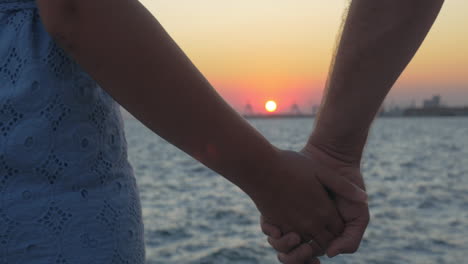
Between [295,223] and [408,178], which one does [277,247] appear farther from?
[408,178]

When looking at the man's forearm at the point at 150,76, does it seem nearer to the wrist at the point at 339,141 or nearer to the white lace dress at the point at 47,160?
the white lace dress at the point at 47,160

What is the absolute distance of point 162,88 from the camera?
2.82 ft

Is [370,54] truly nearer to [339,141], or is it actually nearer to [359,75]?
[359,75]

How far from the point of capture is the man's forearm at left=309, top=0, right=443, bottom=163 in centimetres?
110

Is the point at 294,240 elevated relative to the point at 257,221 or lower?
elevated

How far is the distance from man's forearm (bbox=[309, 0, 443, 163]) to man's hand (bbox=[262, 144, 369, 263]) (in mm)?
84

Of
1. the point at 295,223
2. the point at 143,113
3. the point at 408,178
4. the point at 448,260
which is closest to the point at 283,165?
the point at 295,223

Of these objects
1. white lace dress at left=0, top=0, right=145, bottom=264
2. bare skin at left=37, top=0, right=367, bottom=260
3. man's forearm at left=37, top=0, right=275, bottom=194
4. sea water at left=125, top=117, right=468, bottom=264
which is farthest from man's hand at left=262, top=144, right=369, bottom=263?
sea water at left=125, top=117, right=468, bottom=264

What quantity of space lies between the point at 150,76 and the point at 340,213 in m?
0.60

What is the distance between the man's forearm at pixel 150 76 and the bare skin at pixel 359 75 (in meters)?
0.29

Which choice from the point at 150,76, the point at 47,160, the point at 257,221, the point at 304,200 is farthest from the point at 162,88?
the point at 257,221

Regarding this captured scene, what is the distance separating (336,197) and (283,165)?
0.78 ft

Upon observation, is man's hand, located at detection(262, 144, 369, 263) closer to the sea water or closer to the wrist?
the wrist

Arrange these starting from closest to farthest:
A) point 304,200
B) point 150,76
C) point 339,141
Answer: point 150,76, point 304,200, point 339,141
